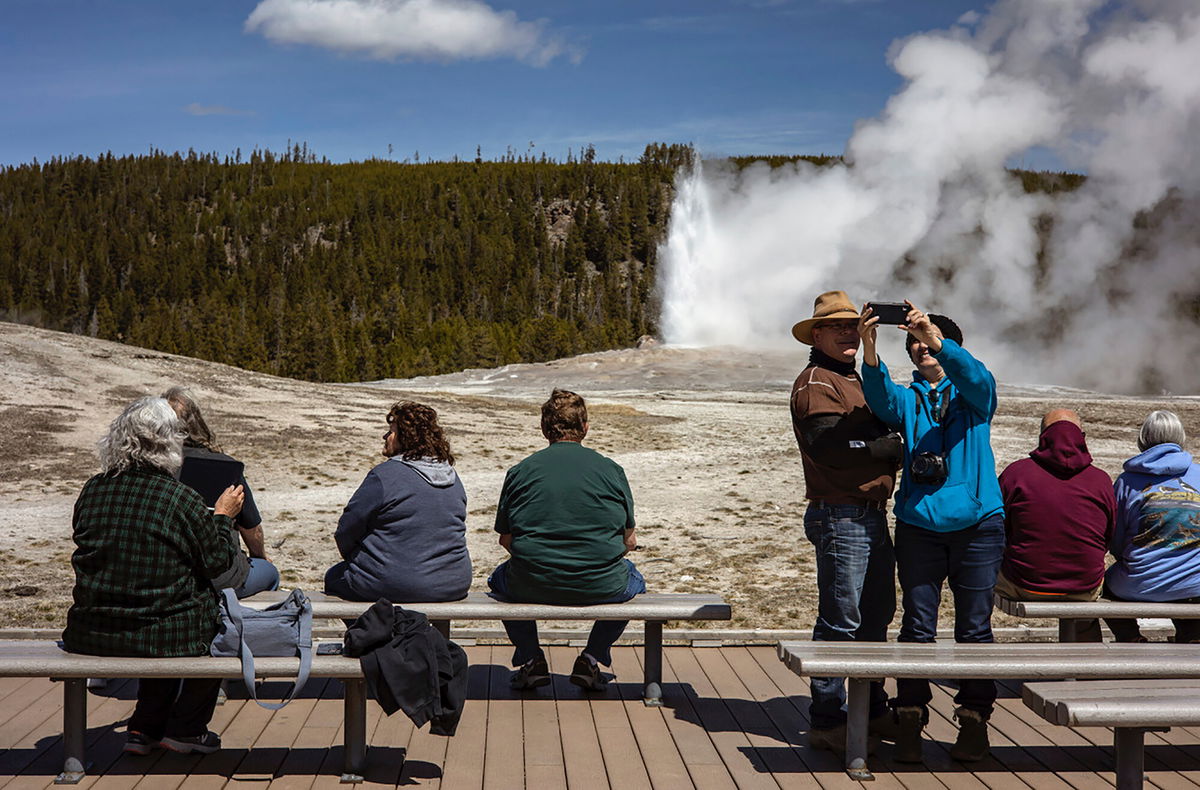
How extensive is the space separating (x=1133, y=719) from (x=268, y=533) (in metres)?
8.58

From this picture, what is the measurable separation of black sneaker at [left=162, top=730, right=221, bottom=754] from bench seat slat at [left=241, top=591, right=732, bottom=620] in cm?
61

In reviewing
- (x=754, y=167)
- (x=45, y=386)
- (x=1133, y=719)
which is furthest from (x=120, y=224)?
(x=1133, y=719)

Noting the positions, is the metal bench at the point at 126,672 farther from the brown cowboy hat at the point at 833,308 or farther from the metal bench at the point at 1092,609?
the metal bench at the point at 1092,609

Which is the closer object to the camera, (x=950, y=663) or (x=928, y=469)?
(x=950, y=663)

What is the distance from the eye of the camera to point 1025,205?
5025 centimetres

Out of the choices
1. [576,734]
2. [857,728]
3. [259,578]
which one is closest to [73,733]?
[259,578]

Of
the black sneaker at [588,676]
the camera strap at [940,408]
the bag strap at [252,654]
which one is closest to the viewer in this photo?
the bag strap at [252,654]

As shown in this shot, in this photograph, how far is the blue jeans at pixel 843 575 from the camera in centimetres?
443

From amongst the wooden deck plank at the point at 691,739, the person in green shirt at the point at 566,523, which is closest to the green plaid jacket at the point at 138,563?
the person in green shirt at the point at 566,523

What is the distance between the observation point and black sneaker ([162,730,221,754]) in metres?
4.30

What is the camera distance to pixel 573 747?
4.52 meters

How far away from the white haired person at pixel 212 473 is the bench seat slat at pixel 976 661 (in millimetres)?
2378

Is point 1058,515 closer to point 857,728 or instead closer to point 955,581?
point 955,581

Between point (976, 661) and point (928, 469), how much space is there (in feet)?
2.29
